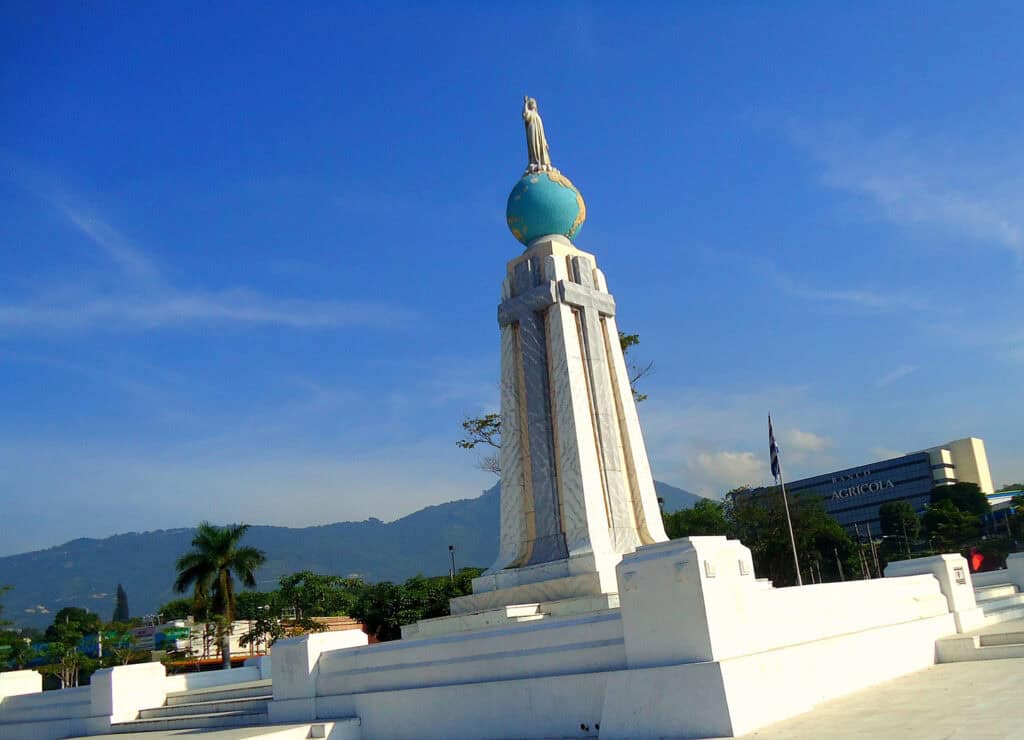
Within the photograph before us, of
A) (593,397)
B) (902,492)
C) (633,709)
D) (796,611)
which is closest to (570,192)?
(593,397)

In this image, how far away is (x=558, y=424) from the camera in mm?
A: 16938

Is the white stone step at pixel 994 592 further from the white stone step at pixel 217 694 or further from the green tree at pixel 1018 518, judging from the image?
the green tree at pixel 1018 518

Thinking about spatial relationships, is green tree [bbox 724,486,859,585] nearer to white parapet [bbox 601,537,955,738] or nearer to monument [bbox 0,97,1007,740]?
monument [bbox 0,97,1007,740]

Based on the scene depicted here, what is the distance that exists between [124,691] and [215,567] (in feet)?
64.2

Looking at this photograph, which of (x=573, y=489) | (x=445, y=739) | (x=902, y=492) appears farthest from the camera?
(x=902, y=492)

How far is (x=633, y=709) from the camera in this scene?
9422mm

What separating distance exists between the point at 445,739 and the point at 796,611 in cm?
475

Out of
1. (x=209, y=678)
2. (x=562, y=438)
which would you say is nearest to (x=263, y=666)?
(x=209, y=678)

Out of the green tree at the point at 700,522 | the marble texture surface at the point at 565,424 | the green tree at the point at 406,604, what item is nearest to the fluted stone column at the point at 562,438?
the marble texture surface at the point at 565,424

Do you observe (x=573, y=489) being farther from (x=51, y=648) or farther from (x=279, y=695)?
(x=51, y=648)

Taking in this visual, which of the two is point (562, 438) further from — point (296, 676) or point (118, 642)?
point (118, 642)

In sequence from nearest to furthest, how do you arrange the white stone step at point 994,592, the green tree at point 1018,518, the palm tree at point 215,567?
the white stone step at point 994,592
the palm tree at point 215,567
the green tree at point 1018,518

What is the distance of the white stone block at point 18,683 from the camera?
722 inches

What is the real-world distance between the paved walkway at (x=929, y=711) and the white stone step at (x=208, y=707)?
830 cm
